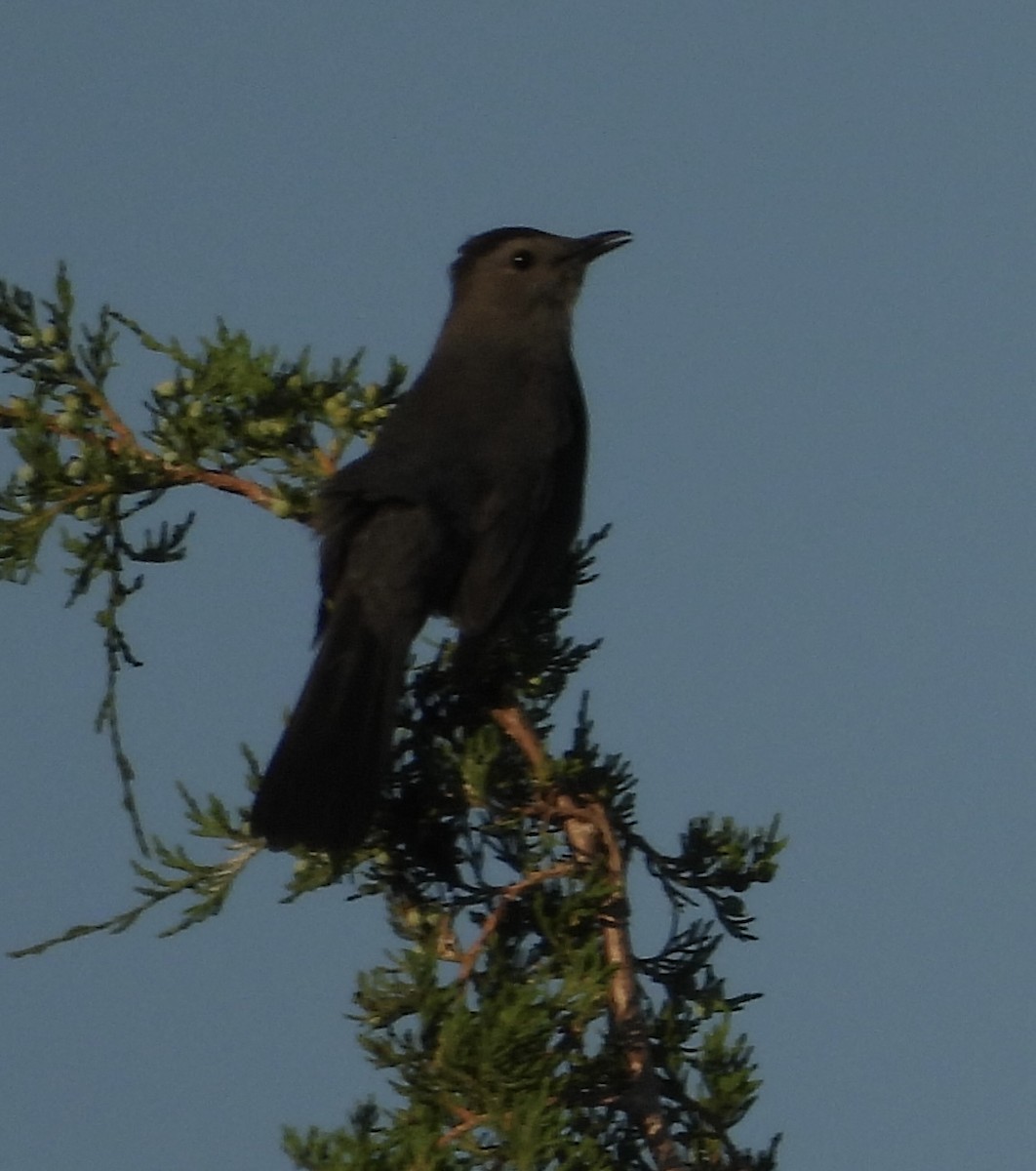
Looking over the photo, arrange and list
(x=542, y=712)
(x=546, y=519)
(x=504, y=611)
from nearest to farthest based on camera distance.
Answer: (x=542, y=712) < (x=504, y=611) < (x=546, y=519)

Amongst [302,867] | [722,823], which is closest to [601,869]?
[722,823]

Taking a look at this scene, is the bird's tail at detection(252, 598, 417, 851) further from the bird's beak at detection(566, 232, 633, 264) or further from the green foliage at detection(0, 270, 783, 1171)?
the bird's beak at detection(566, 232, 633, 264)

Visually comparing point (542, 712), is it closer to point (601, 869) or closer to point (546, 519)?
point (601, 869)

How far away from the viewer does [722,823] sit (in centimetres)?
385

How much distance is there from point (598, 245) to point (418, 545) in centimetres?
199

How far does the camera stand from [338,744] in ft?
13.8

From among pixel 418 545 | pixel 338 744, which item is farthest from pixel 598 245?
pixel 338 744

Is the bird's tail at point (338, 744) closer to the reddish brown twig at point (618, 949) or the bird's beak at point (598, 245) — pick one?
the reddish brown twig at point (618, 949)

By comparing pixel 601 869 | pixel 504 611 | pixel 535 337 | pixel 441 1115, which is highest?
pixel 535 337

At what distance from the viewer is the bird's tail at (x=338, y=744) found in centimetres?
378

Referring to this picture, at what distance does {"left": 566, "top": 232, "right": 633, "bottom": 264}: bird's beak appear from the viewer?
6.54 metres

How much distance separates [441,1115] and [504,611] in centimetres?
170

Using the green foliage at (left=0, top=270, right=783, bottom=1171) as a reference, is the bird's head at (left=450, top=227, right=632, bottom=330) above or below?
above

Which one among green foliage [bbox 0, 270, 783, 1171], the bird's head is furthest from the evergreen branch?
the bird's head
